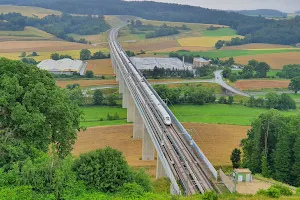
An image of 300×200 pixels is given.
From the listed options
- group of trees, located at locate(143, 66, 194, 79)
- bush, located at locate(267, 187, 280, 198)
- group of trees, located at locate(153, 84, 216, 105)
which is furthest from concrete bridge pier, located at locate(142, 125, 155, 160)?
group of trees, located at locate(143, 66, 194, 79)

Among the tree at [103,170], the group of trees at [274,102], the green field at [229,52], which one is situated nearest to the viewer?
the tree at [103,170]

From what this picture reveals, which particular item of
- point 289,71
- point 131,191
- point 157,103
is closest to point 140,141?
point 157,103

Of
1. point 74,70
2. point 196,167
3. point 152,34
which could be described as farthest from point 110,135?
point 152,34

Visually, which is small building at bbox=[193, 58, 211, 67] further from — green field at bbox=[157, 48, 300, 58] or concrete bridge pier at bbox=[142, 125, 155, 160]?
concrete bridge pier at bbox=[142, 125, 155, 160]

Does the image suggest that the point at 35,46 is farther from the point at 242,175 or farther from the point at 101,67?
the point at 242,175

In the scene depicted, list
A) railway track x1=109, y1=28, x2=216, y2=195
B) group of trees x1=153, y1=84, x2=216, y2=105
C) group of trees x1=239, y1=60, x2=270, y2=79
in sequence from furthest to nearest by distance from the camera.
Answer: group of trees x1=239, y1=60, x2=270, y2=79, group of trees x1=153, y1=84, x2=216, y2=105, railway track x1=109, y1=28, x2=216, y2=195

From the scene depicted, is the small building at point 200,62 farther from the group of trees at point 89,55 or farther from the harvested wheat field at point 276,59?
the group of trees at point 89,55

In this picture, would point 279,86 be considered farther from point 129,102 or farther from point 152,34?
point 152,34

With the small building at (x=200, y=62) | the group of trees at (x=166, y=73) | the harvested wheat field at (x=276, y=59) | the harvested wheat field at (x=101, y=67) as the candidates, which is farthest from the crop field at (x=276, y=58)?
the harvested wheat field at (x=101, y=67)
